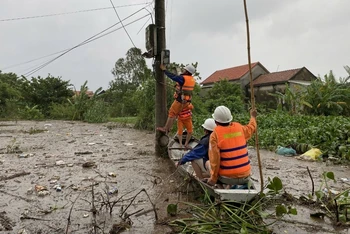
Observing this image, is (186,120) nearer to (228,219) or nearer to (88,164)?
(88,164)

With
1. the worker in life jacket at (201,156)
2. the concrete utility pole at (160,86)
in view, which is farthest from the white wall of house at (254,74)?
the worker in life jacket at (201,156)

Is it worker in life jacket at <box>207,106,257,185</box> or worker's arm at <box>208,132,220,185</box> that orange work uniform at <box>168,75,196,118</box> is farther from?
worker's arm at <box>208,132,220,185</box>

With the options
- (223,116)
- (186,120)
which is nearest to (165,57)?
(186,120)

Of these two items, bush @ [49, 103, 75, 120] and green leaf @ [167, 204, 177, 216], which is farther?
bush @ [49, 103, 75, 120]

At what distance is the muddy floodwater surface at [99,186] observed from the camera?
3.75 m

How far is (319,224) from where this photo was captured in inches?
148

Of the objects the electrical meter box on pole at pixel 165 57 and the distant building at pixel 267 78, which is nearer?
the electrical meter box on pole at pixel 165 57

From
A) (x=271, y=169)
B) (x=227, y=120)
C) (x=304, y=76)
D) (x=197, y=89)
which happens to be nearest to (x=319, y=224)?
(x=227, y=120)

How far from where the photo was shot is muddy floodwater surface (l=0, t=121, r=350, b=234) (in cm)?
375

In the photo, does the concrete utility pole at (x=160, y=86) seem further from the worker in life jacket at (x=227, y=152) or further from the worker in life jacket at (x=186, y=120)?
the worker in life jacket at (x=227, y=152)

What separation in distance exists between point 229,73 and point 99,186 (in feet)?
95.9

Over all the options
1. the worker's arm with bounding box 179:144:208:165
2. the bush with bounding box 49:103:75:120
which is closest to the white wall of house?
the bush with bounding box 49:103:75:120

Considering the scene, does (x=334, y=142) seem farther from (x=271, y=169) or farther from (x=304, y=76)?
(x=304, y=76)

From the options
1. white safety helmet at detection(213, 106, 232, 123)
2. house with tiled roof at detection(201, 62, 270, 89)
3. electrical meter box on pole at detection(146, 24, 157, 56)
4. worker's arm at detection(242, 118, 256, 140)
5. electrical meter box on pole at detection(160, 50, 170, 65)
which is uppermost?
house with tiled roof at detection(201, 62, 270, 89)
